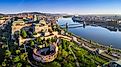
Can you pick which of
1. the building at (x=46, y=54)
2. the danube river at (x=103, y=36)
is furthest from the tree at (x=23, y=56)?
the danube river at (x=103, y=36)

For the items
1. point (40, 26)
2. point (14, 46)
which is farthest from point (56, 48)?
point (40, 26)

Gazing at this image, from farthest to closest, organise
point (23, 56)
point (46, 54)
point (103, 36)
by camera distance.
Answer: point (103, 36) < point (46, 54) < point (23, 56)

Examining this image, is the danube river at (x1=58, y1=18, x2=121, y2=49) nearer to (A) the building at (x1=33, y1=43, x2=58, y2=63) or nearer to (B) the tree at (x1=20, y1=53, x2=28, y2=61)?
(A) the building at (x1=33, y1=43, x2=58, y2=63)

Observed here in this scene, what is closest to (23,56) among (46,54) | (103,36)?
(46,54)

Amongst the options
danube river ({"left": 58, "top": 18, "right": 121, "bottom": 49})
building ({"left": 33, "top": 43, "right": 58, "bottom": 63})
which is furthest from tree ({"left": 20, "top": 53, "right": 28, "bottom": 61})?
danube river ({"left": 58, "top": 18, "right": 121, "bottom": 49})

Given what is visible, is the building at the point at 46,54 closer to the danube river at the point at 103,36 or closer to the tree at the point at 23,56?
the tree at the point at 23,56

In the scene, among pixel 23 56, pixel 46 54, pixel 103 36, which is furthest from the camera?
pixel 103 36

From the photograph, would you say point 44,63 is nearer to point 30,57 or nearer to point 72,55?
point 30,57

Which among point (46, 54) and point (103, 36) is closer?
point (46, 54)

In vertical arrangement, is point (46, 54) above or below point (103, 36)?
above

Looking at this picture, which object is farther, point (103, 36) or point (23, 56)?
point (103, 36)

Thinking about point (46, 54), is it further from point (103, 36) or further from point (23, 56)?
point (103, 36)
